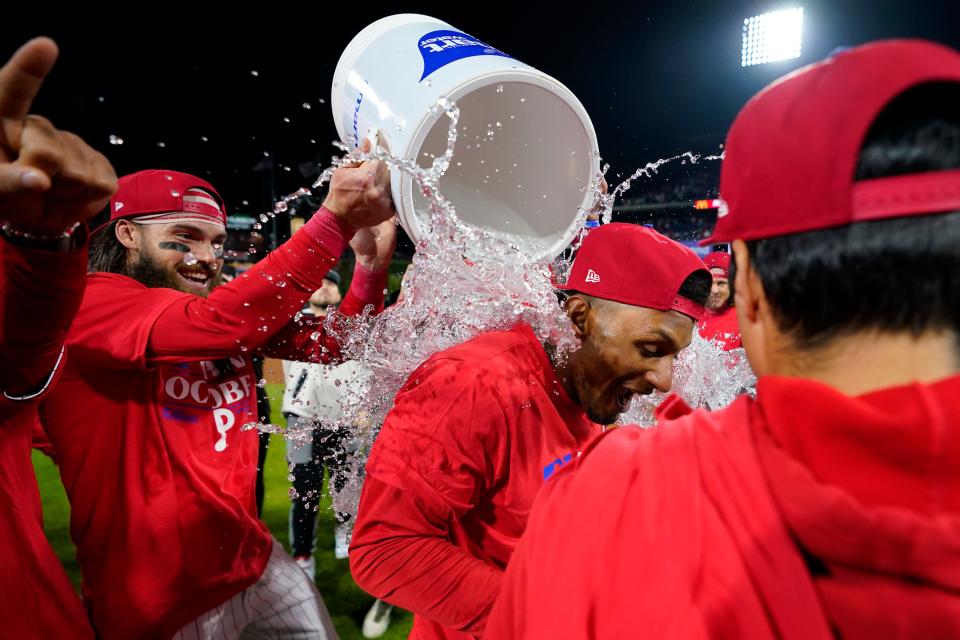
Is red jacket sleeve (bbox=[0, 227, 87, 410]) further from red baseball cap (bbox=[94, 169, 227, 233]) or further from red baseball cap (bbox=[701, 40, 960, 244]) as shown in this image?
red baseball cap (bbox=[701, 40, 960, 244])

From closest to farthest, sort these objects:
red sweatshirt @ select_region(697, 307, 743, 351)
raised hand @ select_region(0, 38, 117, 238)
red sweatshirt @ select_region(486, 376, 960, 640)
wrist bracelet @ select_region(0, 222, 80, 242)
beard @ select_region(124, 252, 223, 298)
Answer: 1. red sweatshirt @ select_region(486, 376, 960, 640)
2. raised hand @ select_region(0, 38, 117, 238)
3. wrist bracelet @ select_region(0, 222, 80, 242)
4. beard @ select_region(124, 252, 223, 298)
5. red sweatshirt @ select_region(697, 307, 743, 351)

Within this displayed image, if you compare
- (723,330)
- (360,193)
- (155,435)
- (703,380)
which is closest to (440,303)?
(360,193)

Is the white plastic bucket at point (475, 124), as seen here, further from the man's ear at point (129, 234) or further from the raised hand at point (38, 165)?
the man's ear at point (129, 234)

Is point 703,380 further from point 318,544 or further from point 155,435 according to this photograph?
point 318,544

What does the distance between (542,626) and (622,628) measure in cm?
12

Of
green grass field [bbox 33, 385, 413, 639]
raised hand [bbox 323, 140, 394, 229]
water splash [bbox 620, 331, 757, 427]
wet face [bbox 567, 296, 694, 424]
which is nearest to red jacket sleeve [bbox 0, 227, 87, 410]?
raised hand [bbox 323, 140, 394, 229]

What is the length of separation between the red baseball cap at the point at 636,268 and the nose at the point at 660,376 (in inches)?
7.7

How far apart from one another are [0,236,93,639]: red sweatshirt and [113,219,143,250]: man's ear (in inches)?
40.5

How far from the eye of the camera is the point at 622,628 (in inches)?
26.7

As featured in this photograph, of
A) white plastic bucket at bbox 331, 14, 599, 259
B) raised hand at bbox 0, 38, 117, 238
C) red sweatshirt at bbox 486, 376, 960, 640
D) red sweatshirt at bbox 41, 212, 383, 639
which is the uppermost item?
white plastic bucket at bbox 331, 14, 599, 259

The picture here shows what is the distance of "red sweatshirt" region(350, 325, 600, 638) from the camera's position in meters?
1.51

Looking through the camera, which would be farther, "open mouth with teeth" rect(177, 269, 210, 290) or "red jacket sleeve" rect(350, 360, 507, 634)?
"open mouth with teeth" rect(177, 269, 210, 290)

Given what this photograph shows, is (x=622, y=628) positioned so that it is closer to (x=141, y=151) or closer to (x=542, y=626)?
(x=542, y=626)

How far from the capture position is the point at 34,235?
1123 mm
